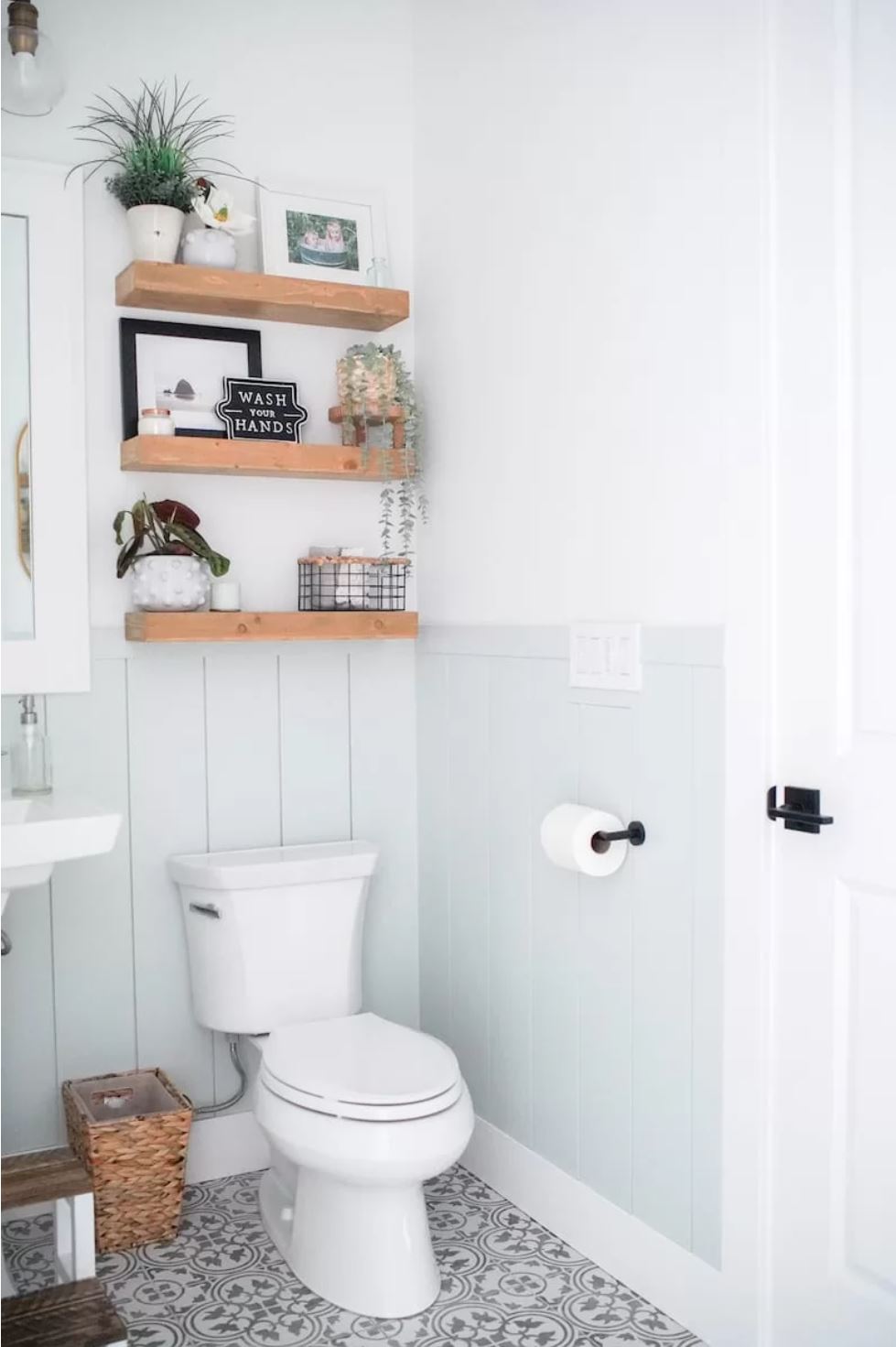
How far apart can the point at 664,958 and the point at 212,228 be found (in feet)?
5.90

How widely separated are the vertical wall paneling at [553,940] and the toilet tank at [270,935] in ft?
1.45

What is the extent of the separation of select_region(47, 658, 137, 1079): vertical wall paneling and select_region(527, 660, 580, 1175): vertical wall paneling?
900mm

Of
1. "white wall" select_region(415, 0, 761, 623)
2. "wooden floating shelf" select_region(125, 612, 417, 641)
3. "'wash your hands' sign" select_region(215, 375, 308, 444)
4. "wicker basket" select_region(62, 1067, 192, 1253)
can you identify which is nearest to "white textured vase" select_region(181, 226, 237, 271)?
"'wash your hands' sign" select_region(215, 375, 308, 444)

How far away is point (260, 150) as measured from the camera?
2.89 metres

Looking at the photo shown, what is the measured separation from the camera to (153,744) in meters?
2.80

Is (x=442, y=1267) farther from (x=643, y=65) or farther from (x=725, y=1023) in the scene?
(x=643, y=65)

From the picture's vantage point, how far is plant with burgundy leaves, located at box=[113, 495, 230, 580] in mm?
2662

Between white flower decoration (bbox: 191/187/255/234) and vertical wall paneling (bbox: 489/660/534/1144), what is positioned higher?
white flower decoration (bbox: 191/187/255/234)

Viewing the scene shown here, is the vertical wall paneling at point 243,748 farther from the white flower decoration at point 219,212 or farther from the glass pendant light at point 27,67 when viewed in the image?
the glass pendant light at point 27,67

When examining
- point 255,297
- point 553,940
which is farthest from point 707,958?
point 255,297

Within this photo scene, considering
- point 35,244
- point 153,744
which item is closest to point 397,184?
point 35,244

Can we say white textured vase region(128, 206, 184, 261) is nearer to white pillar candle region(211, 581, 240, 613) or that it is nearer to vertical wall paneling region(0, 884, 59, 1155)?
white pillar candle region(211, 581, 240, 613)

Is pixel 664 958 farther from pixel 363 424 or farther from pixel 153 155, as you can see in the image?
pixel 153 155

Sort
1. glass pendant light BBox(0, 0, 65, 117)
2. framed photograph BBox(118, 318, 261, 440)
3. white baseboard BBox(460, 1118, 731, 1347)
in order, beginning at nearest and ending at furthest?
white baseboard BBox(460, 1118, 731, 1347), glass pendant light BBox(0, 0, 65, 117), framed photograph BBox(118, 318, 261, 440)
